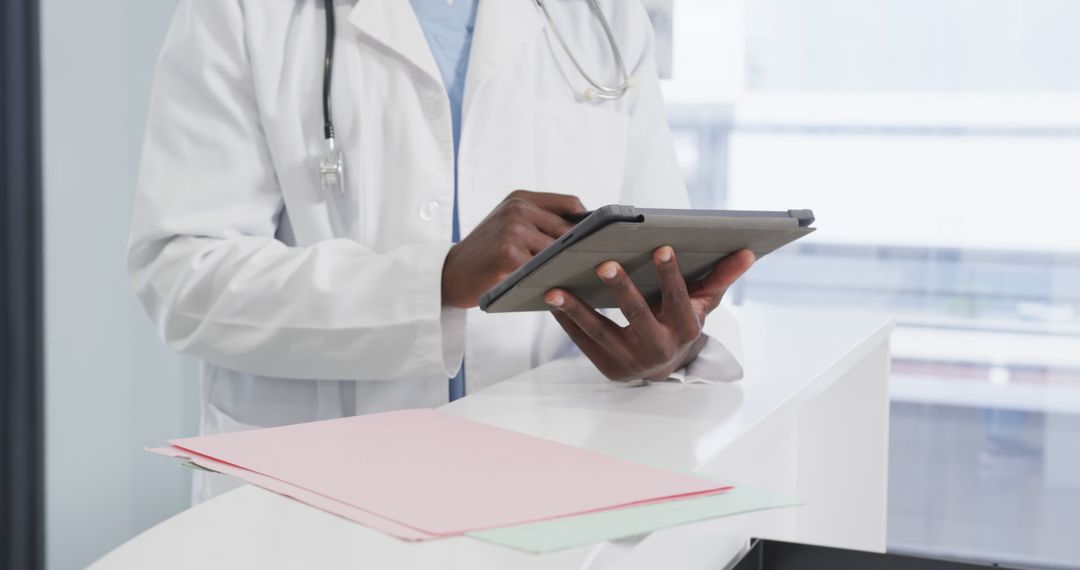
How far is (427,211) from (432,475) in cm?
54

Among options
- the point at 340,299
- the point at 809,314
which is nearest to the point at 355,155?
the point at 340,299

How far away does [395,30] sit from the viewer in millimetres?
1029

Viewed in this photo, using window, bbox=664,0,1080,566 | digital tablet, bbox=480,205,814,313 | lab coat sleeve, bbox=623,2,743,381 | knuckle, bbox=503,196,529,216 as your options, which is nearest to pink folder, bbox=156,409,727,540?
digital tablet, bbox=480,205,814,313

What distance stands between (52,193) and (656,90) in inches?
52.3

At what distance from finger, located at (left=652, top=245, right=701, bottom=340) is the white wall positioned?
1590 mm

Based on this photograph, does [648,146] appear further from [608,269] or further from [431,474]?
[431,474]

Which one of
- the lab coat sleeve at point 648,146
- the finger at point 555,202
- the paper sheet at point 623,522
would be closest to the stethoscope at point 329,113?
the lab coat sleeve at point 648,146

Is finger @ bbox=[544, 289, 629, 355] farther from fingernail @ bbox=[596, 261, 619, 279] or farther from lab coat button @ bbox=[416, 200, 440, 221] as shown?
lab coat button @ bbox=[416, 200, 440, 221]

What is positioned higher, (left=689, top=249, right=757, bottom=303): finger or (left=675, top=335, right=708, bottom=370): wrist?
(left=689, top=249, right=757, bottom=303): finger

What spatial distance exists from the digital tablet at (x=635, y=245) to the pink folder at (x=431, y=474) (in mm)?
134

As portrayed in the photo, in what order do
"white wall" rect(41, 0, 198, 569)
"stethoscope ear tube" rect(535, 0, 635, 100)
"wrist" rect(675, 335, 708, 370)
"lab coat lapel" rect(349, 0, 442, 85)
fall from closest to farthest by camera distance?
"wrist" rect(675, 335, 708, 370), "lab coat lapel" rect(349, 0, 442, 85), "stethoscope ear tube" rect(535, 0, 635, 100), "white wall" rect(41, 0, 198, 569)

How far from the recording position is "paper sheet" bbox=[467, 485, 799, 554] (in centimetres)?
42

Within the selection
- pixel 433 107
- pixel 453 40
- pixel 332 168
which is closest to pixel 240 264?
pixel 332 168

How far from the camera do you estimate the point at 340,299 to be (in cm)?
93
